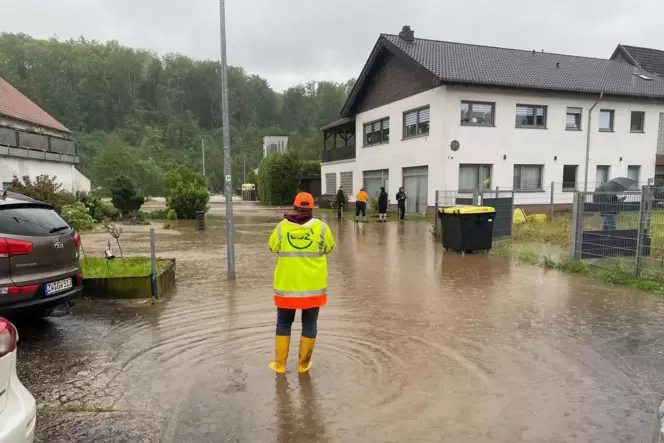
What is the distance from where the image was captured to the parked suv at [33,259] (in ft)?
15.9

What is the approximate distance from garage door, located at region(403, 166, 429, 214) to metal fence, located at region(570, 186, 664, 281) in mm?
13622

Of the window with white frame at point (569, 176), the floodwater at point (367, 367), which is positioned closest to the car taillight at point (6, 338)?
the floodwater at point (367, 367)

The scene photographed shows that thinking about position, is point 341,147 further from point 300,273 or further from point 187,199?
point 300,273

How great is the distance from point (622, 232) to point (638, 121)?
21006mm

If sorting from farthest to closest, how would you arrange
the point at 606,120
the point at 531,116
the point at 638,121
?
the point at 638,121, the point at 606,120, the point at 531,116

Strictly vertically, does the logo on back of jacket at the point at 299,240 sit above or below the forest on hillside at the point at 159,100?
below

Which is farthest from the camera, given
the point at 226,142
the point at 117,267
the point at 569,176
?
the point at 569,176

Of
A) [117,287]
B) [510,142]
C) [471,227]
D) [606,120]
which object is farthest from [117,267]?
[606,120]

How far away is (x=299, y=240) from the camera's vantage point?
4.45m

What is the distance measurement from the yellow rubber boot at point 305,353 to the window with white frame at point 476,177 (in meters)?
19.1

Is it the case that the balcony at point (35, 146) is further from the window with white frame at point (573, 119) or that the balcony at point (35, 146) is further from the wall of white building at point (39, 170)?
the window with white frame at point (573, 119)

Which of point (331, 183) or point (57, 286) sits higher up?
point (331, 183)

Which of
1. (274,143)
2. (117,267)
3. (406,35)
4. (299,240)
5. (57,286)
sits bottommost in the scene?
(117,267)

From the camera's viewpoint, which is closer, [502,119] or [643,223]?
[643,223]
